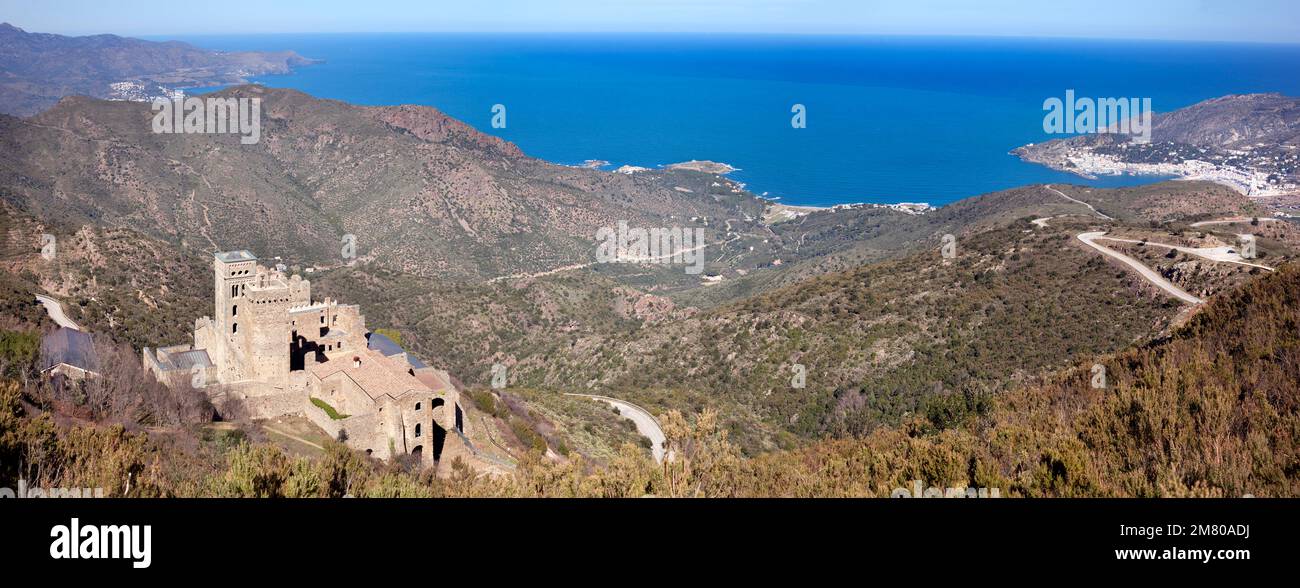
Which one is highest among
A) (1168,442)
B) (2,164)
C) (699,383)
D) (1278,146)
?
(1278,146)

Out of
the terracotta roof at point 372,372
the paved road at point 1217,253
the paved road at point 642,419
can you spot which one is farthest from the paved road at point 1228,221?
the terracotta roof at point 372,372

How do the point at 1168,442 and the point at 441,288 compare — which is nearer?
the point at 1168,442

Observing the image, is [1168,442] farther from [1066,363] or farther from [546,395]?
[546,395]

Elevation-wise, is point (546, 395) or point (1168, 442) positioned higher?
point (1168, 442)

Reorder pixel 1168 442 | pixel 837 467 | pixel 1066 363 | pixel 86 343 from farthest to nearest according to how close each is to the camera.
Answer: pixel 1066 363 → pixel 86 343 → pixel 837 467 → pixel 1168 442
